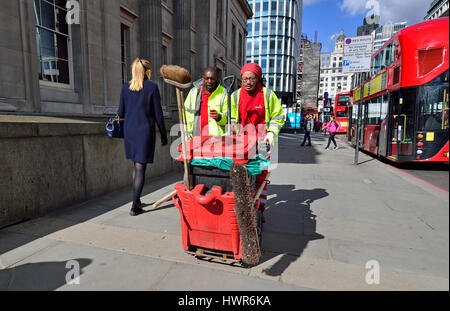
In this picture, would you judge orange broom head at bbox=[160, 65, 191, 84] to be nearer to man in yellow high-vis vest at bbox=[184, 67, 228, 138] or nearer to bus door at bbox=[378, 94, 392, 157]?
man in yellow high-vis vest at bbox=[184, 67, 228, 138]

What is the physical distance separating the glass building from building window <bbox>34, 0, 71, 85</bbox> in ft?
185

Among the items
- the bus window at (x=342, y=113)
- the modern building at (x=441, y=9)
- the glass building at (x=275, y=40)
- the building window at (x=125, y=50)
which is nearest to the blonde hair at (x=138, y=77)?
the modern building at (x=441, y=9)

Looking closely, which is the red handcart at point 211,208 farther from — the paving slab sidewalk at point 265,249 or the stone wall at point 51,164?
the stone wall at point 51,164

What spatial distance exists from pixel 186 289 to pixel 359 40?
10.1m

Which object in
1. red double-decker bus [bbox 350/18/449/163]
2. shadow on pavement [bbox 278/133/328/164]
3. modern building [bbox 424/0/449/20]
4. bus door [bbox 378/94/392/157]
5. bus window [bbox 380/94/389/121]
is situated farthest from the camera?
shadow on pavement [bbox 278/133/328/164]

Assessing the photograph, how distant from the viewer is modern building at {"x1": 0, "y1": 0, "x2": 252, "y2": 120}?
15.6 ft

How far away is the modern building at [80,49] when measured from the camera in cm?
477

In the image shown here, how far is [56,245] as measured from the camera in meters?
2.98

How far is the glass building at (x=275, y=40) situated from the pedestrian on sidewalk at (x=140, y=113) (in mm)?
58456

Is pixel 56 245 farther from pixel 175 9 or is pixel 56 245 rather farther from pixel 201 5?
pixel 201 5

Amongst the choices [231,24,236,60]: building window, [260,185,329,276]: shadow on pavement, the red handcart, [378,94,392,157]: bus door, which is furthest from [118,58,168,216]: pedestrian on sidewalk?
[231,24,236,60]: building window
